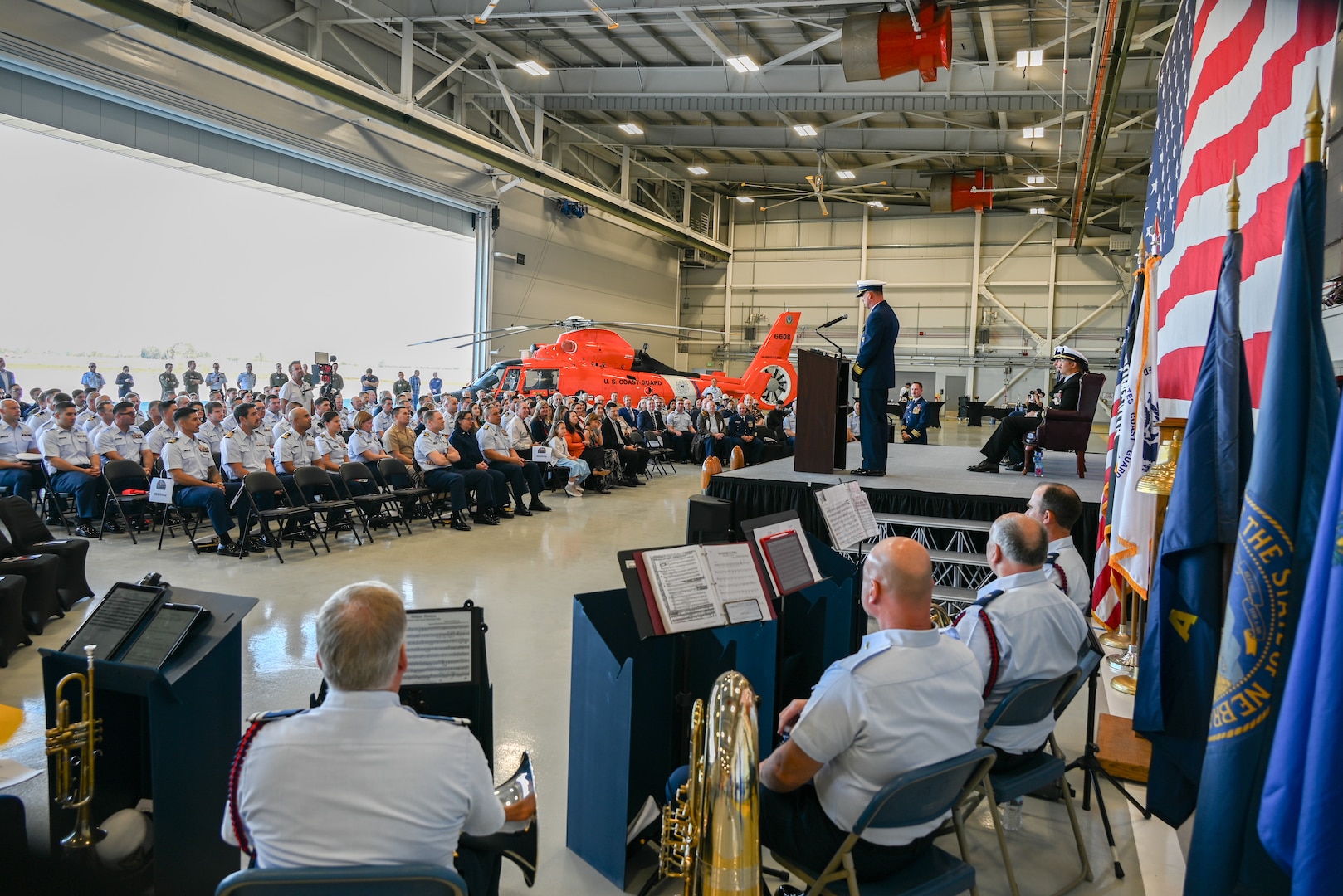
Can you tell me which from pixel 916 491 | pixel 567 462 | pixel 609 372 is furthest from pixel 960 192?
pixel 916 491

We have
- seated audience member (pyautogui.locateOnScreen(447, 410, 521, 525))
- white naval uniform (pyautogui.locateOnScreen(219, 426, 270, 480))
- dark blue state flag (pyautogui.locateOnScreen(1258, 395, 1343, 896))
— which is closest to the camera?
dark blue state flag (pyautogui.locateOnScreen(1258, 395, 1343, 896))

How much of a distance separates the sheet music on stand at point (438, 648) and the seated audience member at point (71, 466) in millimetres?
6570

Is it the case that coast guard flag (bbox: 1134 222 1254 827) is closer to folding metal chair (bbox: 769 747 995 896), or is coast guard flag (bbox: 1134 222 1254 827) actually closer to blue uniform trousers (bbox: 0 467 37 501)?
folding metal chair (bbox: 769 747 995 896)

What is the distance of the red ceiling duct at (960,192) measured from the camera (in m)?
21.7

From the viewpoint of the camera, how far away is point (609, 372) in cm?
1753

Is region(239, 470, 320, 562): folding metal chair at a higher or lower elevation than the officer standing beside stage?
lower

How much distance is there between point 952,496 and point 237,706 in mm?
4419

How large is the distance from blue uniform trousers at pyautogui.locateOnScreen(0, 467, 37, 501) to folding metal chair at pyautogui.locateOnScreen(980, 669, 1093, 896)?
8.14 meters

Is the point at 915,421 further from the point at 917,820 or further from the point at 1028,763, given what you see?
the point at 917,820

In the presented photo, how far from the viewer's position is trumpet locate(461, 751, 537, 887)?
1810mm

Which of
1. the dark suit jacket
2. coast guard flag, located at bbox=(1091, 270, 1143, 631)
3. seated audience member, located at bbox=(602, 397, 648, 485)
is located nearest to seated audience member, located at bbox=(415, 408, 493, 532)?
seated audience member, located at bbox=(602, 397, 648, 485)

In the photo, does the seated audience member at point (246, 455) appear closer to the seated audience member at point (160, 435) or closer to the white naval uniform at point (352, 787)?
the seated audience member at point (160, 435)

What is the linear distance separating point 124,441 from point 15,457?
894 millimetres

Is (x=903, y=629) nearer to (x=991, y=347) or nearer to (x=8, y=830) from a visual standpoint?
(x=8, y=830)
